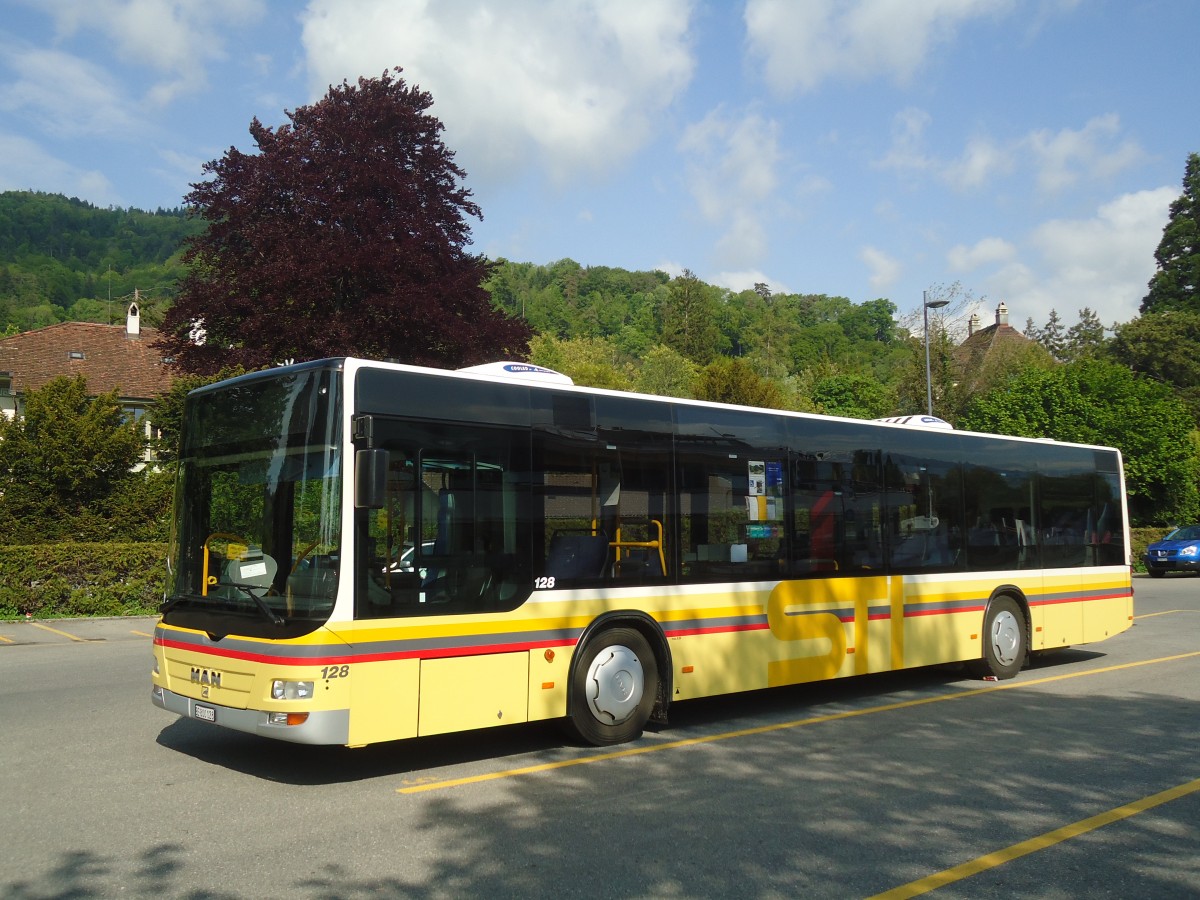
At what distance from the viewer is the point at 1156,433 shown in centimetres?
3819

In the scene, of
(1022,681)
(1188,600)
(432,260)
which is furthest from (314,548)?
(1188,600)

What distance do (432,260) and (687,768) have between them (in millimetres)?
19485

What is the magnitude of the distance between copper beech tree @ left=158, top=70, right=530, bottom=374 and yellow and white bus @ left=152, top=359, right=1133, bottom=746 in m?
15.4

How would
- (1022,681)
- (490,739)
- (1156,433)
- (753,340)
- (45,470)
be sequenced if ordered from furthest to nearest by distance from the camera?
1. (753,340)
2. (1156,433)
3. (45,470)
4. (1022,681)
5. (490,739)

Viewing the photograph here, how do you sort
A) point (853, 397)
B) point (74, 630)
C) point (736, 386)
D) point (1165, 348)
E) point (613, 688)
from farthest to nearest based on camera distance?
point (853, 397)
point (1165, 348)
point (736, 386)
point (74, 630)
point (613, 688)

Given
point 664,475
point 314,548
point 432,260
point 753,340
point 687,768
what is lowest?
point 687,768

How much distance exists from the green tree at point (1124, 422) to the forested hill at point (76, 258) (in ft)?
183

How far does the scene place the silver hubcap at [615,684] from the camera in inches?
324

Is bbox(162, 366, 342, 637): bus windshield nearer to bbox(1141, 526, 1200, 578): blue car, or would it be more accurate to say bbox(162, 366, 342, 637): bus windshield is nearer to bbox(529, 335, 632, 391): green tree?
bbox(1141, 526, 1200, 578): blue car

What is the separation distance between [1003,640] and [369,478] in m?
8.61

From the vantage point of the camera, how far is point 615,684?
8352 mm

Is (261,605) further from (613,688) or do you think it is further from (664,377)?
(664,377)

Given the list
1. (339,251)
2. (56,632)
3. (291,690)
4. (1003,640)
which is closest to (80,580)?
(56,632)

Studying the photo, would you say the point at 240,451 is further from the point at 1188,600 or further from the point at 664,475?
the point at 1188,600
